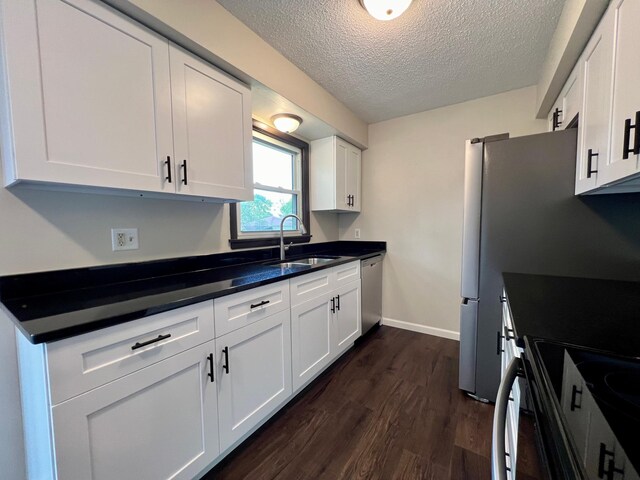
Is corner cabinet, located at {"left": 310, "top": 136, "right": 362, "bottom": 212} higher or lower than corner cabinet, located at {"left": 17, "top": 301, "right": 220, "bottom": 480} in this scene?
higher

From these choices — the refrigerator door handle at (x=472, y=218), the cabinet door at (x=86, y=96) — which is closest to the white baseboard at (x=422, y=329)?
the refrigerator door handle at (x=472, y=218)

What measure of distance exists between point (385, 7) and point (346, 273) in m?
1.74

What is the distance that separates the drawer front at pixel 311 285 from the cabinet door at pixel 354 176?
116cm

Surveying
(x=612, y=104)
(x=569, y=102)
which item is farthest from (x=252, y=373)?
(x=569, y=102)

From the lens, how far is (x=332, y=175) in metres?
2.66

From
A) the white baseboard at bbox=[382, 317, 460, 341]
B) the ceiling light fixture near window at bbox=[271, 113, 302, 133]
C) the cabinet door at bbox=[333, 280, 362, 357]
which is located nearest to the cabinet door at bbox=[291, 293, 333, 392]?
the cabinet door at bbox=[333, 280, 362, 357]

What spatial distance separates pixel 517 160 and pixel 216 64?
6.00 ft

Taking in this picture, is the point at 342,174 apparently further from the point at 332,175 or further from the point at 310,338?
the point at 310,338

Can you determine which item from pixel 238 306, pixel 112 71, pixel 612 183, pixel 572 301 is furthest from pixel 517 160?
pixel 112 71

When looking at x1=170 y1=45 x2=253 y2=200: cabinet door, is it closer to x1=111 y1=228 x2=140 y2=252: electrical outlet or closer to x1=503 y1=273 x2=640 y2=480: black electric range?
x1=111 y1=228 x2=140 y2=252: electrical outlet

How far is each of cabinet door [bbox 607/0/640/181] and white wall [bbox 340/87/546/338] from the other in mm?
1541

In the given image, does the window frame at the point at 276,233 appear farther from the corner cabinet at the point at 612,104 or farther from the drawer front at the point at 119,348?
the corner cabinet at the point at 612,104

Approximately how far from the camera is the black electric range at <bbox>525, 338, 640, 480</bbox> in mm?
360

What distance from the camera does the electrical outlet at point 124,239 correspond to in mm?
1321
